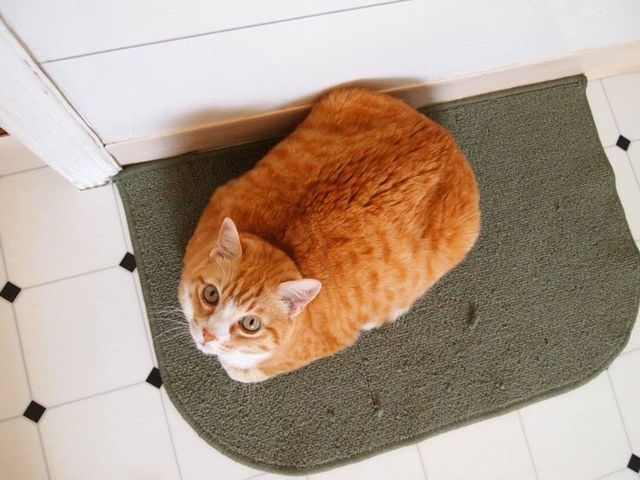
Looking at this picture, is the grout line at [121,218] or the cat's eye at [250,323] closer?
the cat's eye at [250,323]

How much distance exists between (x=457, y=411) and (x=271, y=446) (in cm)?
66

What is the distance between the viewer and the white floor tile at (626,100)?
1.91 metres

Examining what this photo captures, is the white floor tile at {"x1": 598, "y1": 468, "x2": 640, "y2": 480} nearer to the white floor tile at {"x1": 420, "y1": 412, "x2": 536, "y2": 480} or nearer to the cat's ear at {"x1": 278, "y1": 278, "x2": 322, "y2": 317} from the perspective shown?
the white floor tile at {"x1": 420, "y1": 412, "x2": 536, "y2": 480}

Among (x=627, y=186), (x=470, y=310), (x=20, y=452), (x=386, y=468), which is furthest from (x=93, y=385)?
(x=627, y=186)

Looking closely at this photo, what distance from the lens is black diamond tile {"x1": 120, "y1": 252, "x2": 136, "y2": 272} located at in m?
1.55

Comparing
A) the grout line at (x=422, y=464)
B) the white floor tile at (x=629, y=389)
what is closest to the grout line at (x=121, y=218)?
the grout line at (x=422, y=464)

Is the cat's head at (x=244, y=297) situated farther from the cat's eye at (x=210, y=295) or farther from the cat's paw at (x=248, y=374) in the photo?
the cat's paw at (x=248, y=374)

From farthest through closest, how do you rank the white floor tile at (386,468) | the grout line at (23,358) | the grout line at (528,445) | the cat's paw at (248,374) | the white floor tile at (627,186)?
the white floor tile at (627,186) → the grout line at (528,445) → the white floor tile at (386,468) → the grout line at (23,358) → the cat's paw at (248,374)

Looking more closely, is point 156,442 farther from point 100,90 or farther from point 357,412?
point 100,90

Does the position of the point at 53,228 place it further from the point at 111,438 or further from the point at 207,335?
the point at 207,335

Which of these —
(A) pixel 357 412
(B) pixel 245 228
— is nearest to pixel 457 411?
(A) pixel 357 412

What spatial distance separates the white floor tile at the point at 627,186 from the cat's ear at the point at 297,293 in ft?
5.00

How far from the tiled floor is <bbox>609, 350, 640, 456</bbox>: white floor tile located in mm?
234

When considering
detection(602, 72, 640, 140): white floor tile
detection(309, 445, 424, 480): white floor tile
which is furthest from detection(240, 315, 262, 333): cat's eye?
detection(602, 72, 640, 140): white floor tile
